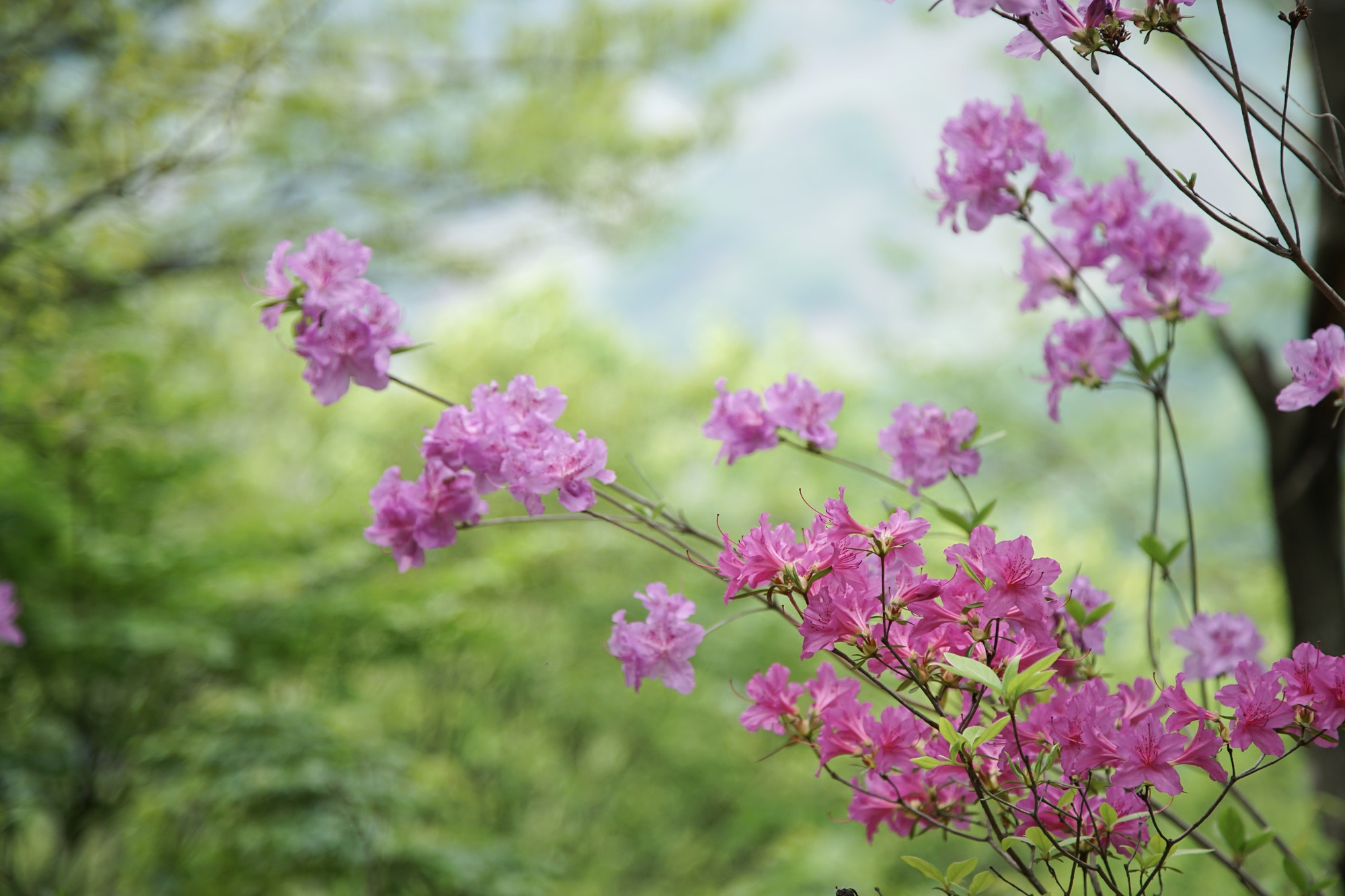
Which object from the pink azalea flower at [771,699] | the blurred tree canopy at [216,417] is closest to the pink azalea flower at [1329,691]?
the pink azalea flower at [771,699]

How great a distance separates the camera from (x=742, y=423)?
983 mm

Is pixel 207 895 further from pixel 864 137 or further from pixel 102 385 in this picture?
pixel 864 137

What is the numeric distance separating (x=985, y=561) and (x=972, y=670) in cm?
8

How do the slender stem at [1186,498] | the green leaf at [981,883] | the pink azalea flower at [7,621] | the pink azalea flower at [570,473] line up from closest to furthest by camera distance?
the green leaf at [981,883], the pink azalea flower at [570,473], the slender stem at [1186,498], the pink azalea flower at [7,621]

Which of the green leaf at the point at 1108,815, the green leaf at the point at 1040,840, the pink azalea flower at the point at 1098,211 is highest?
the pink azalea flower at the point at 1098,211

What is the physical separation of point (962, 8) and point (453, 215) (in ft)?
12.9

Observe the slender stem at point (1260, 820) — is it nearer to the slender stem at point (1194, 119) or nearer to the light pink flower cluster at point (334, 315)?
the slender stem at point (1194, 119)

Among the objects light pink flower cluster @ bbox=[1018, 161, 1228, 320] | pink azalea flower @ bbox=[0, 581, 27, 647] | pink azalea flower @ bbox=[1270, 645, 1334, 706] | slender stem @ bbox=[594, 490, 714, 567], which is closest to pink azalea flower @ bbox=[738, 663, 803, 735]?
slender stem @ bbox=[594, 490, 714, 567]

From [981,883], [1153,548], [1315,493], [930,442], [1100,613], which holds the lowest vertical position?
[981,883]

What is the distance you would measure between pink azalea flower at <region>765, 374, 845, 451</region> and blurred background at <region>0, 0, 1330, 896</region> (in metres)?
0.17

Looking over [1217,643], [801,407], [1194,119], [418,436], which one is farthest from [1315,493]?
[418,436]

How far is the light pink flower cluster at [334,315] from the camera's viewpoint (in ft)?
2.72

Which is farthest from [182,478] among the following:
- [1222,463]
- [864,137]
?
[864,137]

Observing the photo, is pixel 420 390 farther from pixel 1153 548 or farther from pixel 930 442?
pixel 1153 548
